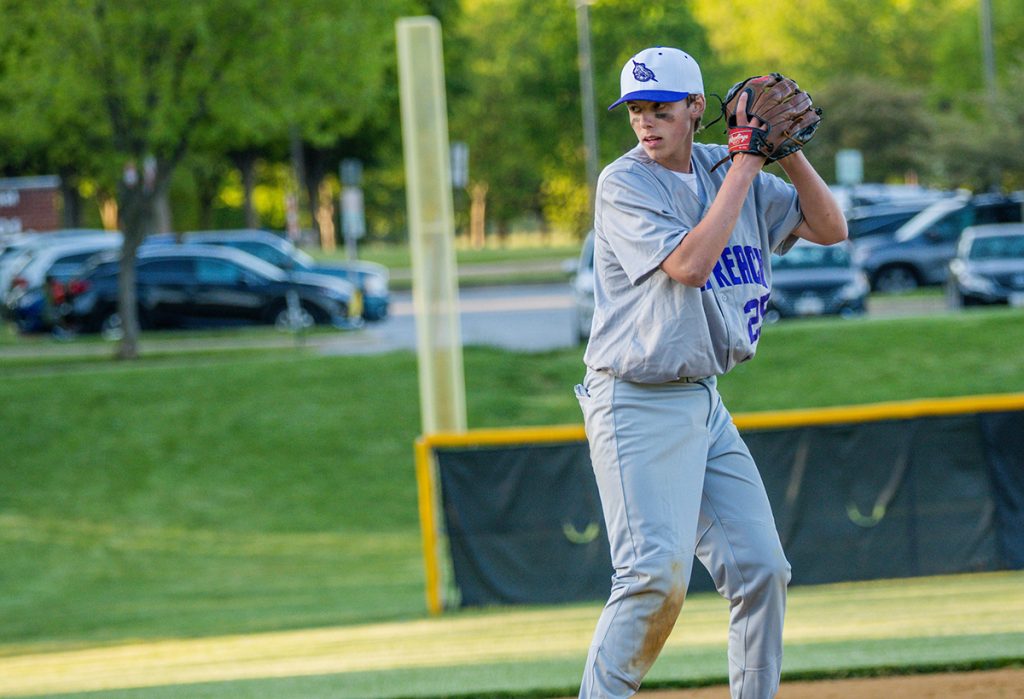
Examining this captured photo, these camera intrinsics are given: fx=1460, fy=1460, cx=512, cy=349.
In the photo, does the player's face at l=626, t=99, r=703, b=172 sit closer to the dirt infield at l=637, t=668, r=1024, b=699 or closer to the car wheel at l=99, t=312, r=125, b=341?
the dirt infield at l=637, t=668, r=1024, b=699

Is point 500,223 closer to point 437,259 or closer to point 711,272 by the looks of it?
point 437,259

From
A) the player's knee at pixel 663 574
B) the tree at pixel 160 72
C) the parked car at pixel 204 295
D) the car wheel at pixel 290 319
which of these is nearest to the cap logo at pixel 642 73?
the player's knee at pixel 663 574

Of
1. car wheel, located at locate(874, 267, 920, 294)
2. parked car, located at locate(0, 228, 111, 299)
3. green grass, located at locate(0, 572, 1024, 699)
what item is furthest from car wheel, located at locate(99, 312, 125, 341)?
green grass, located at locate(0, 572, 1024, 699)

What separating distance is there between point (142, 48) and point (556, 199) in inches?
2006

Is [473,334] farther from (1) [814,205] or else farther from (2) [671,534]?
(2) [671,534]

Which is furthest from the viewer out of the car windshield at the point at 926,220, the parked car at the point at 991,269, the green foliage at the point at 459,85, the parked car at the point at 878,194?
the parked car at the point at 878,194

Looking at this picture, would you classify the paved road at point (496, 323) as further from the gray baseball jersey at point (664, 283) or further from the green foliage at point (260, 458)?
the gray baseball jersey at point (664, 283)

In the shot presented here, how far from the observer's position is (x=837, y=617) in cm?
866

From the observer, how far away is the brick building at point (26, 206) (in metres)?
20.1

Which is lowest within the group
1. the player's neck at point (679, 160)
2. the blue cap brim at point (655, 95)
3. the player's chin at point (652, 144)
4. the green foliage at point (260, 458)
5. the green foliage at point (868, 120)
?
→ the green foliage at point (260, 458)

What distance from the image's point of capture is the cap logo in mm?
3938

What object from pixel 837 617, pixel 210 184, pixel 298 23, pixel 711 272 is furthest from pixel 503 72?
pixel 711 272

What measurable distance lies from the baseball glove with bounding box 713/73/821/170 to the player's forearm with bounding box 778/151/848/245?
117 mm

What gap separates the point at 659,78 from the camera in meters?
3.93
